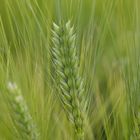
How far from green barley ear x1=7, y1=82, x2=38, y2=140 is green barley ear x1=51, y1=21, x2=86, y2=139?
9cm

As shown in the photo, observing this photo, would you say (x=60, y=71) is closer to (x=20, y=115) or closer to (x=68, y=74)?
(x=68, y=74)

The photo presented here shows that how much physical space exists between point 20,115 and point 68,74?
0.43ft

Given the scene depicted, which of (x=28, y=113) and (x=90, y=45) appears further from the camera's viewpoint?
(x=90, y=45)

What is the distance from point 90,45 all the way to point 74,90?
139mm

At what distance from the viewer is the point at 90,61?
2.93 feet

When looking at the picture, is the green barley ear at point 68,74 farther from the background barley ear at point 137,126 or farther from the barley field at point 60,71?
the background barley ear at point 137,126

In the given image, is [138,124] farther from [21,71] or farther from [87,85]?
[21,71]

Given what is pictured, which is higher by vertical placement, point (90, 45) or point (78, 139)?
point (90, 45)

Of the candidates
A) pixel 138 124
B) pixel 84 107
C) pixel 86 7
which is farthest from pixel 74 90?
pixel 86 7

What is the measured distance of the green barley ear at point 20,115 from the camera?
74 centimetres

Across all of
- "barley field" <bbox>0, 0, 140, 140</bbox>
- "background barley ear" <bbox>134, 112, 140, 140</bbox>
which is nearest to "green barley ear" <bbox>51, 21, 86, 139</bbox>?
"barley field" <bbox>0, 0, 140, 140</bbox>

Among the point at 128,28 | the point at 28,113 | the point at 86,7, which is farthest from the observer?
the point at 86,7

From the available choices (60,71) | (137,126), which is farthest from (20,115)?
(137,126)

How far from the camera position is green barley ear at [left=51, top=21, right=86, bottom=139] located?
800mm
